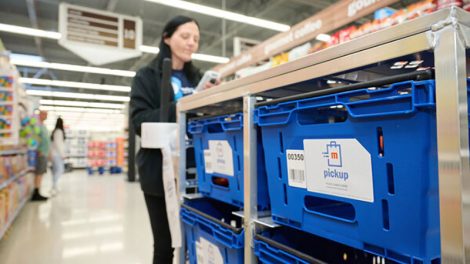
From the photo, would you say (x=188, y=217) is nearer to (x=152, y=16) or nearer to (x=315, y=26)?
(x=315, y=26)

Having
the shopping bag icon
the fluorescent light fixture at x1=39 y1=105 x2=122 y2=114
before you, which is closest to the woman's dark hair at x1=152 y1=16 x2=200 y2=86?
the shopping bag icon

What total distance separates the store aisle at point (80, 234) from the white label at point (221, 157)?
2087 millimetres

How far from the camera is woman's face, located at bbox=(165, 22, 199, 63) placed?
65.9 inches

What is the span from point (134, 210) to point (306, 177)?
191 inches

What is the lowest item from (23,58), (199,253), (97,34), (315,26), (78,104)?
(199,253)

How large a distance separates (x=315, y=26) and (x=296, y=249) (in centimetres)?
327

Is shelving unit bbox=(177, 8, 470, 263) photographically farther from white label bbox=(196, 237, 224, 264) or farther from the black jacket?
the black jacket

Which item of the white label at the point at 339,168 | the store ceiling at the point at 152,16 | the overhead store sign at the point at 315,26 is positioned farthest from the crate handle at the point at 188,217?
the store ceiling at the point at 152,16

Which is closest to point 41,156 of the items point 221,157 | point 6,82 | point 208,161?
point 6,82

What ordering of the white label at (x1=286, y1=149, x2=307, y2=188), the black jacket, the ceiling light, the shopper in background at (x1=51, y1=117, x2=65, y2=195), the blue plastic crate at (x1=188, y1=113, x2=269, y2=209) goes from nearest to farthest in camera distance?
1. the white label at (x1=286, y1=149, x2=307, y2=188)
2. the blue plastic crate at (x1=188, y1=113, x2=269, y2=209)
3. the black jacket
4. the shopper in background at (x1=51, y1=117, x2=65, y2=195)
5. the ceiling light

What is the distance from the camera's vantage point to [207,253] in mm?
1332

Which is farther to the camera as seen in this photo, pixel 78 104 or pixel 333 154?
pixel 78 104

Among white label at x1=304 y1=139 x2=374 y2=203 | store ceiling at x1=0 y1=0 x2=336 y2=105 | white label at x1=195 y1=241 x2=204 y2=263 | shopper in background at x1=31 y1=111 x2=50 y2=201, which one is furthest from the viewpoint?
store ceiling at x1=0 y1=0 x2=336 y2=105

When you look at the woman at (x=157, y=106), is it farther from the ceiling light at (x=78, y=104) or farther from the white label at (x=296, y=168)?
the ceiling light at (x=78, y=104)
